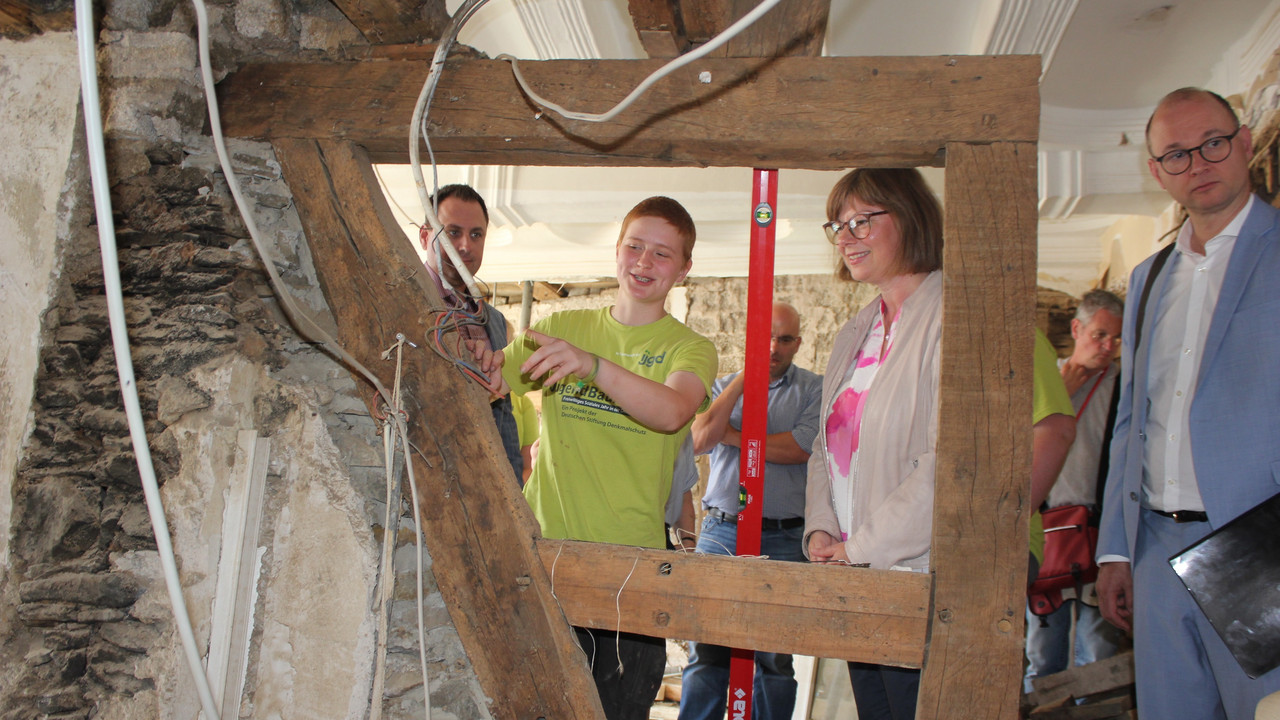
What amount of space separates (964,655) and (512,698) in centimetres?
86

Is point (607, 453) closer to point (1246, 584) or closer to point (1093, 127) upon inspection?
point (1246, 584)

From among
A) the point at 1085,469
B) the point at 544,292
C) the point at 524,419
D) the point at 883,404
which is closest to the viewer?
the point at 883,404

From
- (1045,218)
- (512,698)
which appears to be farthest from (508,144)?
(1045,218)

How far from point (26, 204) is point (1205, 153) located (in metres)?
2.51

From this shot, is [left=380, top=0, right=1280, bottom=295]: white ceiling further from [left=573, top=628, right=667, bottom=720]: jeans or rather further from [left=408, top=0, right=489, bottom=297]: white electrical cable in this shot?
[left=573, top=628, right=667, bottom=720]: jeans

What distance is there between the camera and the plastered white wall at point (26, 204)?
1682mm

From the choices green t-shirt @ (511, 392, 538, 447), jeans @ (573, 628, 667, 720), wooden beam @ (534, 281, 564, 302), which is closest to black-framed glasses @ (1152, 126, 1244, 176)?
Result: jeans @ (573, 628, 667, 720)

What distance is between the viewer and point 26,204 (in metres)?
1.71

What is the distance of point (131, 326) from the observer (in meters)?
1.73

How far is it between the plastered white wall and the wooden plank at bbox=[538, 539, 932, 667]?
1.15m

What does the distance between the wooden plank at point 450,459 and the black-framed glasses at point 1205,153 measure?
1.59m

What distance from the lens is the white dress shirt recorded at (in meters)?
1.69

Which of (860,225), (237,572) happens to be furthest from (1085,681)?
(237,572)

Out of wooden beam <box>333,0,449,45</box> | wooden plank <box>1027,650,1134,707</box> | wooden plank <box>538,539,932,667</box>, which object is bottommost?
wooden plank <box>1027,650,1134,707</box>
